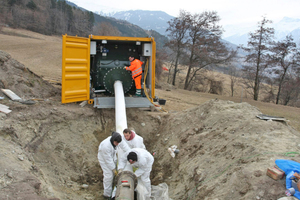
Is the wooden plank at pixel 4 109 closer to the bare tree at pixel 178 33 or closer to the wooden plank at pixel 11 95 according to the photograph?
the wooden plank at pixel 11 95

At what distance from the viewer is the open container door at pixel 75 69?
22.0 feet

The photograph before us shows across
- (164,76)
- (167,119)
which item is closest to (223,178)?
(167,119)

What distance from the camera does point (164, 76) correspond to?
1035 inches

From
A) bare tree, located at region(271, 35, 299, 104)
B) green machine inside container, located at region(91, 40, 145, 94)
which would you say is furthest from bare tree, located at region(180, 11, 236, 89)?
green machine inside container, located at region(91, 40, 145, 94)

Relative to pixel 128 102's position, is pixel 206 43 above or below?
above

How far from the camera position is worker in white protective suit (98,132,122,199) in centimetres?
433

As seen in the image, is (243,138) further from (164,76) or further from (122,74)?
(164,76)

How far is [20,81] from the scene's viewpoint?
273 inches

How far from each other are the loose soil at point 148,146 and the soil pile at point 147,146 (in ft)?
0.04

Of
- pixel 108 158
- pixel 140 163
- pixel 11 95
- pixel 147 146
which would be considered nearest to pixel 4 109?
pixel 11 95

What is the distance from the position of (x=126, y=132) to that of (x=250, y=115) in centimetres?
317

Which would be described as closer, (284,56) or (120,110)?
(120,110)

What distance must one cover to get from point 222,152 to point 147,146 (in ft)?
9.33

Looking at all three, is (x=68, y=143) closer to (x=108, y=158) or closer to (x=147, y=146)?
(x=108, y=158)
